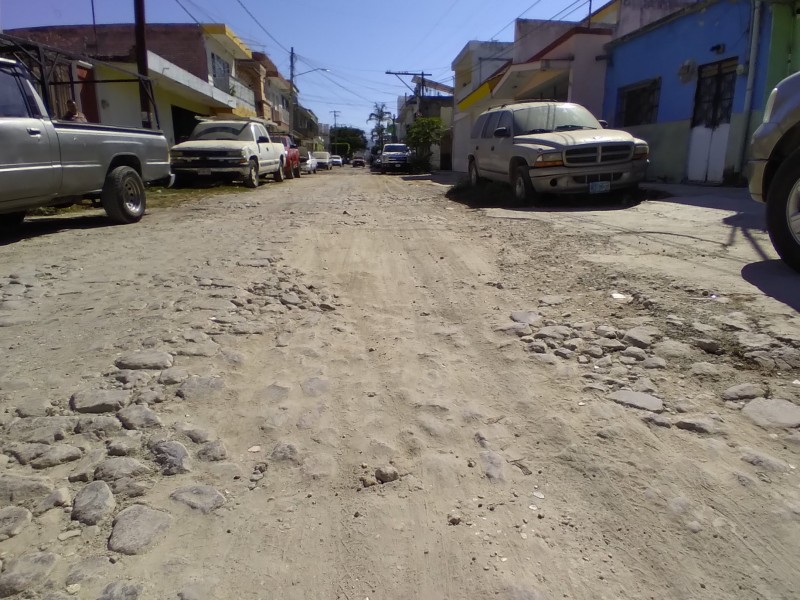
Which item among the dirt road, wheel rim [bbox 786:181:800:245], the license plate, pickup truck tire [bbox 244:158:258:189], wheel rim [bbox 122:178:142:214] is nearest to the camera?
the dirt road

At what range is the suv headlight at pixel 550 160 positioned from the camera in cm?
913

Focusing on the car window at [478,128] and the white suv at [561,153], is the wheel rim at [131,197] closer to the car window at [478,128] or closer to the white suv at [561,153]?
the white suv at [561,153]

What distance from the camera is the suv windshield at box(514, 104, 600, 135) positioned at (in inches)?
411

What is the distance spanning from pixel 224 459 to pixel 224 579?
0.71 metres

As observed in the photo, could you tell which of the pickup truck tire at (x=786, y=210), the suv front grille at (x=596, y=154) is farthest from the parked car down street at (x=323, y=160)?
the pickup truck tire at (x=786, y=210)

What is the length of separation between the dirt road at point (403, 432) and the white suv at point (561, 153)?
414 centimetres

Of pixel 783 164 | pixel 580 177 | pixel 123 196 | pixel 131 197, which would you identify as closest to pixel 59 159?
pixel 123 196

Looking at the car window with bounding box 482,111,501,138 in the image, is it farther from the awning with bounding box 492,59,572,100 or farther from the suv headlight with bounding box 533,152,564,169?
the awning with bounding box 492,59,572,100

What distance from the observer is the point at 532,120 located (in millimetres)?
10688

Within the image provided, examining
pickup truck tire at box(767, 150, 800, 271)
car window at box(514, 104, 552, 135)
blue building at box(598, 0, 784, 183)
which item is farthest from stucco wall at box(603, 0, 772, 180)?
pickup truck tire at box(767, 150, 800, 271)

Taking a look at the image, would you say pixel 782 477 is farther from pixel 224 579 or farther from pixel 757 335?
pixel 224 579

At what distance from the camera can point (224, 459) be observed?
2.48 metres

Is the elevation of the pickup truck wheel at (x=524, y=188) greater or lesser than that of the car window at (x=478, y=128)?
lesser

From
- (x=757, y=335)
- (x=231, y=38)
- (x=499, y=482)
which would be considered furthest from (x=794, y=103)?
(x=231, y=38)
